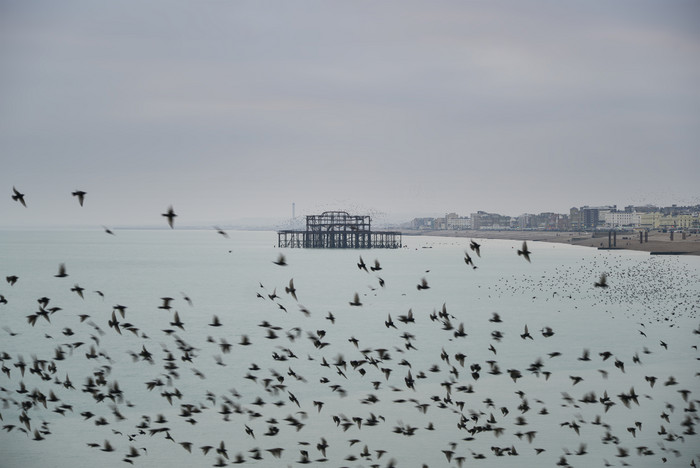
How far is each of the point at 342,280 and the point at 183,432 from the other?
255ft

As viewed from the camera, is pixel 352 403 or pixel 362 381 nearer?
pixel 352 403

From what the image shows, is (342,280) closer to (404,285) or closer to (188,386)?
(404,285)

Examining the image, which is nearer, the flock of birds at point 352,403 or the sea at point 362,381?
the flock of birds at point 352,403

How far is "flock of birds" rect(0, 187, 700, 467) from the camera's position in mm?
23469

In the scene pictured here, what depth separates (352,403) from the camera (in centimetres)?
3088

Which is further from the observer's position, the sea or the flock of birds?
the sea

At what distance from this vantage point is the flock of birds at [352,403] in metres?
23.5

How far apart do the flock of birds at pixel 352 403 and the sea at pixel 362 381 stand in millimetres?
117

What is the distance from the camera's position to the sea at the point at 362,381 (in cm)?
2412

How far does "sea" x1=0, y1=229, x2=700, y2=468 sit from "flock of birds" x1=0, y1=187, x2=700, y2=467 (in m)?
0.12

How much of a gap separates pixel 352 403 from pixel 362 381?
4401 mm

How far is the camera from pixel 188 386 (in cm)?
3503

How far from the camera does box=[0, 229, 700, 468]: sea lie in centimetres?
2412

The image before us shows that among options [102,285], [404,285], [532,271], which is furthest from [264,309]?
[532,271]
